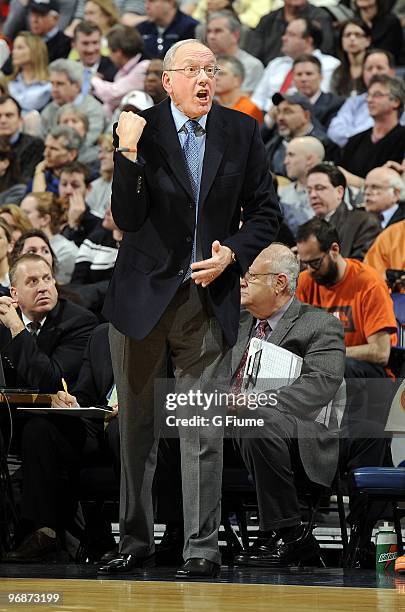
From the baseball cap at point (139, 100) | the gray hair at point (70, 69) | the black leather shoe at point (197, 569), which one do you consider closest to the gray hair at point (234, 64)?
the baseball cap at point (139, 100)

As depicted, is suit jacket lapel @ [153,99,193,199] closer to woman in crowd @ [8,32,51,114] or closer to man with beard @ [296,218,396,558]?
man with beard @ [296,218,396,558]

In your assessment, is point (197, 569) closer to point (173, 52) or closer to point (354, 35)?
point (173, 52)

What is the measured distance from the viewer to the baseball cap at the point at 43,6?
368 inches

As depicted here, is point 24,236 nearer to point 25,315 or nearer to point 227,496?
point 25,315

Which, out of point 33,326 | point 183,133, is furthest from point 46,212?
point 183,133

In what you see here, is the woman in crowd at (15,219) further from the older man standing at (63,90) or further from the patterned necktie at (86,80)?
the patterned necktie at (86,80)

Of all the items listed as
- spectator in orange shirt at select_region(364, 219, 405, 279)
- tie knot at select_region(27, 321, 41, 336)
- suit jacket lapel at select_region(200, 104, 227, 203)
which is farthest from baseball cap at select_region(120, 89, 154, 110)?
suit jacket lapel at select_region(200, 104, 227, 203)

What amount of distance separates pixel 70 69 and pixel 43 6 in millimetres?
1089

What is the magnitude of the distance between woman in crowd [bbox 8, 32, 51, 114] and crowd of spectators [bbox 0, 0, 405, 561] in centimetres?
1

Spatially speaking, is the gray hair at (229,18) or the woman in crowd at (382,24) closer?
the woman in crowd at (382,24)

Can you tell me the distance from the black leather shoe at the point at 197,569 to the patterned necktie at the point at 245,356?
3.71ft

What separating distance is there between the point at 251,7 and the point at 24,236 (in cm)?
397

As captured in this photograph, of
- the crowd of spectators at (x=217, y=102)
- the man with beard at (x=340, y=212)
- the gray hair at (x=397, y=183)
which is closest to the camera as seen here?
the crowd of spectators at (x=217, y=102)

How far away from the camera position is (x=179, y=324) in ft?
11.2
